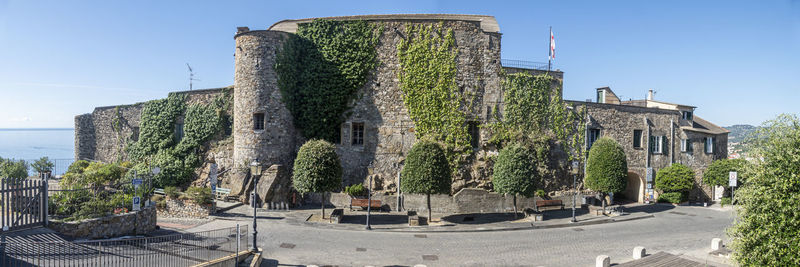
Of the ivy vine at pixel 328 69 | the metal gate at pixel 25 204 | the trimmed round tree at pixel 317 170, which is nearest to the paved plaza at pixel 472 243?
the trimmed round tree at pixel 317 170

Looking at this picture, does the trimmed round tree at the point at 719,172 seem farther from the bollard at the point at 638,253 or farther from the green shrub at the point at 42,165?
the green shrub at the point at 42,165

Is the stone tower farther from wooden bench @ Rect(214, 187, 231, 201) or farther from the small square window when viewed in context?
the small square window

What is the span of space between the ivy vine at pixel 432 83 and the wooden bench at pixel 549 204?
210 inches

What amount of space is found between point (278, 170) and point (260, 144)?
191 centimetres

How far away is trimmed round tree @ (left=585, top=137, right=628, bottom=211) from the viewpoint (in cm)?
2322

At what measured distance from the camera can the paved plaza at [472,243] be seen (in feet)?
46.6

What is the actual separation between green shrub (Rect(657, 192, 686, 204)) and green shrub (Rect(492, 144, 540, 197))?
12.8 meters

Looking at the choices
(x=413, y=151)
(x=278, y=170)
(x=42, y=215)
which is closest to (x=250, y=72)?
(x=278, y=170)

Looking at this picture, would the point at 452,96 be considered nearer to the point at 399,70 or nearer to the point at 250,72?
the point at 399,70

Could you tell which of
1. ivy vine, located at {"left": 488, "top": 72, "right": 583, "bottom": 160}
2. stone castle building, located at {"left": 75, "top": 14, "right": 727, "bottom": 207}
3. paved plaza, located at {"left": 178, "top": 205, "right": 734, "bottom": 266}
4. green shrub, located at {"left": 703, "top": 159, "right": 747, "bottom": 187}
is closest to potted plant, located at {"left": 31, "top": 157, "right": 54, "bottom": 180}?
stone castle building, located at {"left": 75, "top": 14, "right": 727, "bottom": 207}

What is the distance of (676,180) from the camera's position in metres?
27.4

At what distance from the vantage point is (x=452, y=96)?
25781mm

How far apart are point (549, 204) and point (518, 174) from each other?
477 cm

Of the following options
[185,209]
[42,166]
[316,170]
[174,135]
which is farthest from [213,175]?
[42,166]
